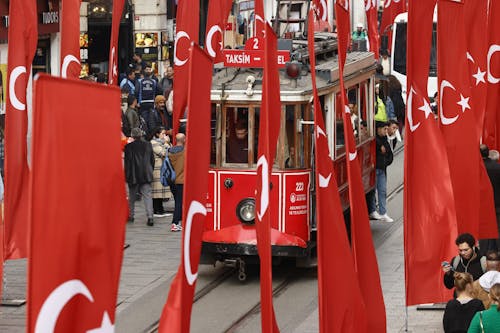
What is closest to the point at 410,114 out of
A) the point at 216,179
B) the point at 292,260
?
the point at 216,179

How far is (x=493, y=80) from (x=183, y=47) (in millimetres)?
5373

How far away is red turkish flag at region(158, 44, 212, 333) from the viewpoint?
8.48 metres

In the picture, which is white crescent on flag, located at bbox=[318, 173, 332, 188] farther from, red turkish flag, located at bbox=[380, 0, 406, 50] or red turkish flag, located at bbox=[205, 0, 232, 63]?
red turkish flag, located at bbox=[380, 0, 406, 50]

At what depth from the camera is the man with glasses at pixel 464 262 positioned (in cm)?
1370

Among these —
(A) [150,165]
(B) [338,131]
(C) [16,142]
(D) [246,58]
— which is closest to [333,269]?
(C) [16,142]

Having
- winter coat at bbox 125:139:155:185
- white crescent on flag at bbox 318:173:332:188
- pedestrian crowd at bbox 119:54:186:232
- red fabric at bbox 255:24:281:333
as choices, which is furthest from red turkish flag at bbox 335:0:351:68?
winter coat at bbox 125:139:155:185

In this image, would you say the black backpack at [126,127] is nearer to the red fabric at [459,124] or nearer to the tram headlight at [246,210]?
the tram headlight at [246,210]

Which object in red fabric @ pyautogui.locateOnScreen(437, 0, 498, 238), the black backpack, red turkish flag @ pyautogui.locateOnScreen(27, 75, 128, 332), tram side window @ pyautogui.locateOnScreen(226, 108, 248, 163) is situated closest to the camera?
red turkish flag @ pyautogui.locateOnScreen(27, 75, 128, 332)

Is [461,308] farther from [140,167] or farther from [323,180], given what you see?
[140,167]

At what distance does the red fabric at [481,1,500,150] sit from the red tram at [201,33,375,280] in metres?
2.00

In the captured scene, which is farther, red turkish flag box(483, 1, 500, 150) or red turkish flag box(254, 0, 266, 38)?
red turkish flag box(254, 0, 266, 38)

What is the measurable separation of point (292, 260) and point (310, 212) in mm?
1501

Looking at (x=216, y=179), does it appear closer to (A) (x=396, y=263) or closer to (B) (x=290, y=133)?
(B) (x=290, y=133)

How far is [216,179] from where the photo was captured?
1823 centimetres
